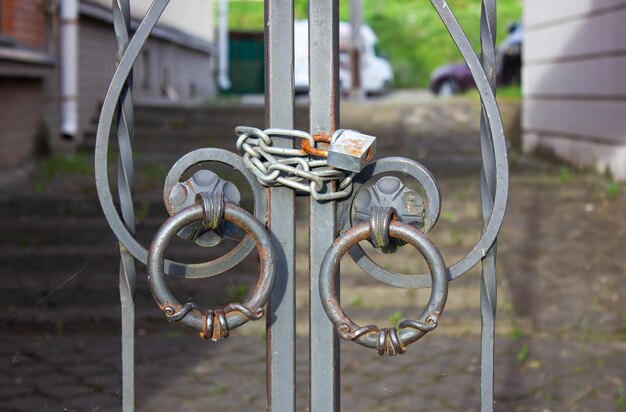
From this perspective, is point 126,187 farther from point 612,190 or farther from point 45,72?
point 45,72

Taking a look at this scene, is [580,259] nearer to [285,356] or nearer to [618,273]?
[618,273]

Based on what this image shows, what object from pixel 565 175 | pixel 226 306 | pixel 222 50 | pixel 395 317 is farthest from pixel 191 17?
pixel 226 306

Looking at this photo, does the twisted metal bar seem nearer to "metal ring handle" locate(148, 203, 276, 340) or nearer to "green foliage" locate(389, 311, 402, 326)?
"metal ring handle" locate(148, 203, 276, 340)

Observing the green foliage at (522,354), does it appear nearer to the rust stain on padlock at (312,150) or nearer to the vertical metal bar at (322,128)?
the vertical metal bar at (322,128)

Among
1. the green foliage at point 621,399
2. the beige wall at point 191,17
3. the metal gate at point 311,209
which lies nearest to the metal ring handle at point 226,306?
the metal gate at point 311,209

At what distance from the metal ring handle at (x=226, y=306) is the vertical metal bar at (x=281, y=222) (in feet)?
0.21

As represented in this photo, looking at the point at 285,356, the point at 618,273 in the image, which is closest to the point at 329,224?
the point at 285,356

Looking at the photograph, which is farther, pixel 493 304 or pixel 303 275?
pixel 303 275

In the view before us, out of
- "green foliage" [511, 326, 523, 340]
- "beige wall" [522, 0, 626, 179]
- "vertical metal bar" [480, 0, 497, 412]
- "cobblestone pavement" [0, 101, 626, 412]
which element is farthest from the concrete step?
"vertical metal bar" [480, 0, 497, 412]

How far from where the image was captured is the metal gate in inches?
47.8

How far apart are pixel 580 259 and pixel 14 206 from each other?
390cm

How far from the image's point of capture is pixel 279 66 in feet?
4.24

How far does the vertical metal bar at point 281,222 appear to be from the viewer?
1.29 m

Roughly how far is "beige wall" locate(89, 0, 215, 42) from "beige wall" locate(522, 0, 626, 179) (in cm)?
573
